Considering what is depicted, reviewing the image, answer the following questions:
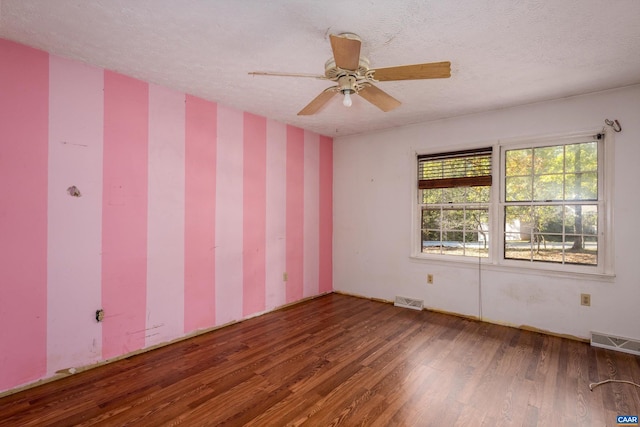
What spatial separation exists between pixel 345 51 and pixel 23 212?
253 centimetres

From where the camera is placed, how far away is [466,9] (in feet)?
6.05

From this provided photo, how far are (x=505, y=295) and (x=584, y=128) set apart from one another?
1940 millimetres

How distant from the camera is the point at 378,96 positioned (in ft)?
7.72

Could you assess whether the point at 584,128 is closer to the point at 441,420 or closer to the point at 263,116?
the point at 441,420

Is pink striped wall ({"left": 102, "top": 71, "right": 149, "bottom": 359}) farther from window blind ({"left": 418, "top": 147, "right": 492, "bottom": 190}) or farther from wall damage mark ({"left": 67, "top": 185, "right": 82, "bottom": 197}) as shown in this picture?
window blind ({"left": 418, "top": 147, "right": 492, "bottom": 190})

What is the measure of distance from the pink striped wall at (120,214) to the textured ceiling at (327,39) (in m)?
0.34

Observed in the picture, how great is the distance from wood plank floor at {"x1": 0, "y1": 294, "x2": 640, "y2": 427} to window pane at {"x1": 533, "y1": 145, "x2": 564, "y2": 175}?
5.85ft

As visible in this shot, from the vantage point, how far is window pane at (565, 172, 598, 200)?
10.5ft

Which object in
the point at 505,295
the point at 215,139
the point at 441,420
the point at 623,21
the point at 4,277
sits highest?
the point at 623,21

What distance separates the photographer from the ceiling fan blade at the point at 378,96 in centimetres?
225

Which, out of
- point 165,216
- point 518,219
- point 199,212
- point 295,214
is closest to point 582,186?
point 518,219

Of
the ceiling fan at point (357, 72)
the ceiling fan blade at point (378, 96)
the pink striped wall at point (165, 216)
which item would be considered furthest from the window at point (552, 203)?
the pink striped wall at point (165, 216)

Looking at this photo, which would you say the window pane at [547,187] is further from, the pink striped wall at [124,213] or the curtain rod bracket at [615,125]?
the pink striped wall at [124,213]

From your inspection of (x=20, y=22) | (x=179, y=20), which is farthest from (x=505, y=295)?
(x=20, y=22)
